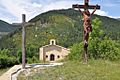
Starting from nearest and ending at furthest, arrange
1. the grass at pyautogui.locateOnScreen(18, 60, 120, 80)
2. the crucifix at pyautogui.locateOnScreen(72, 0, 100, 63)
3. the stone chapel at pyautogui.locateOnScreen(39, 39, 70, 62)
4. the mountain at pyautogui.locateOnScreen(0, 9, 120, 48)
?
the grass at pyautogui.locateOnScreen(18, 60, 120, 80) < the crucifix at pyautogui.locateOnScreen(72, 0, 100, 63) < the stone chapel at pyautogui.locateOnScreen(39, 39, 70, 62) < the mountain at pyautogui.locateOnScreen(0, 9, 120, 48)

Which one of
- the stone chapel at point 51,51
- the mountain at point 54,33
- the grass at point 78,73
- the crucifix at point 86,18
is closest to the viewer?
the grass at point 78,73

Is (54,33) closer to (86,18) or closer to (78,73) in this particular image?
(86,18)

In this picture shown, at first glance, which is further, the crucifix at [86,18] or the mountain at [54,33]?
the mountain at [54,33]

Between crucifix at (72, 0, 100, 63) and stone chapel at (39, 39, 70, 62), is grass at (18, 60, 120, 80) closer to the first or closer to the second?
crucifix at (72, 0, 100, 63)

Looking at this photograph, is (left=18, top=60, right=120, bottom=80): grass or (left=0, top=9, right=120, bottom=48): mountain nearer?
(left=18, top=60, right=120, bottom=80): grass

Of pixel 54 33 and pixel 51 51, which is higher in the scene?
pixel 54 33

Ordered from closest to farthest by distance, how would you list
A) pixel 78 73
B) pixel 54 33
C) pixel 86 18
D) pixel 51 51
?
pixel 78 73
pixel 86 18
pixel 51 51
pixel 54 33

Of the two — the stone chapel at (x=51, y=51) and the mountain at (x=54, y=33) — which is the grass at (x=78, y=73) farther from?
the mountain at (x=54, y=33)

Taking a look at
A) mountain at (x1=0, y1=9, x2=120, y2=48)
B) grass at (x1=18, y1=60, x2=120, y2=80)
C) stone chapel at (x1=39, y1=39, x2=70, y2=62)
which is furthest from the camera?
mountain at (x1=0, y1=9, x2=120, y2=48)

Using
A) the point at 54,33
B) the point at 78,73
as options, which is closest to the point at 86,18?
the point at 78,73

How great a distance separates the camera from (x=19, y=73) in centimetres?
1554

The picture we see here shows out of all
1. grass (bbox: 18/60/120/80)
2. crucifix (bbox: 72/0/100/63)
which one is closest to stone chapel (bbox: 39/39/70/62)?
crucifix (bbox: 72/0/100/63)

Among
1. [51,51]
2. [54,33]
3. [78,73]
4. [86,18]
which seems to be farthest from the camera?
[54,33]

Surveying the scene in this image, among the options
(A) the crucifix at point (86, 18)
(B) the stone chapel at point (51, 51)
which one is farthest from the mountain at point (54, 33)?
(A) the crucifix at point (86, 18)
